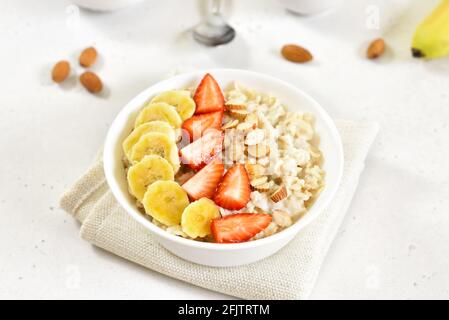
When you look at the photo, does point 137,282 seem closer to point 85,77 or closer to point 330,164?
point 330,164

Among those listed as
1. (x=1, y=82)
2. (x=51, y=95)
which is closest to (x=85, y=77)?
(x=51, y=95)

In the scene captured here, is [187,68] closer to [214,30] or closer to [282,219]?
[214,30]

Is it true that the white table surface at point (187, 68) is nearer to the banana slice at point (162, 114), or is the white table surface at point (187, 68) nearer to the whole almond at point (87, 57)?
the whole almond at point (87, 57)

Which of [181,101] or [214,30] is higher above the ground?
[181,101]

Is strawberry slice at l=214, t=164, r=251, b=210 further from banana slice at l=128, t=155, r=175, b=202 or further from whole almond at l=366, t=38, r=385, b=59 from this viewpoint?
whole almond at l=366, t=38, r=385, b=59

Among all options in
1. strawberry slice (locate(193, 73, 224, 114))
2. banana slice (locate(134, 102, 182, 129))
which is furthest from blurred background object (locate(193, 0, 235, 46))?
banana slice (locate(134, 102, 182, 129))

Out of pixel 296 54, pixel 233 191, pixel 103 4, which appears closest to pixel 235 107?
pixel 233 191
